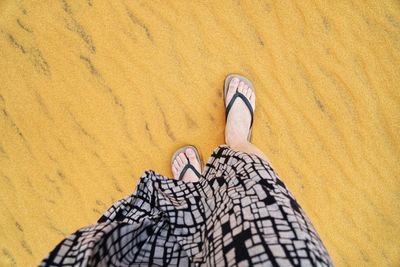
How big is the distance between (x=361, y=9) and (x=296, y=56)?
13.2 inches

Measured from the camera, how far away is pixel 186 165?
1380 mm

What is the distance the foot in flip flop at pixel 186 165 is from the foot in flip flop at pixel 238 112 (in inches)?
6.7

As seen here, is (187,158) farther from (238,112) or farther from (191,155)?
(238,112)


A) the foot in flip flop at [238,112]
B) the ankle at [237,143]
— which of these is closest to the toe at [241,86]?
the foot in flip flop at [238,112]

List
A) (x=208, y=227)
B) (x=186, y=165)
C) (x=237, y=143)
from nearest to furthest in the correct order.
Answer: (x=208, y=227), (x=237, y=143), (x=186, y=165)

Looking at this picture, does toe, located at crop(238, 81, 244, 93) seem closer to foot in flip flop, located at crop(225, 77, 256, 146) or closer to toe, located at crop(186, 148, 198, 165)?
foot in flip flop, located at crop(225, 77, 256, 146)

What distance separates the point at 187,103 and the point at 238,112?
0.23 meters

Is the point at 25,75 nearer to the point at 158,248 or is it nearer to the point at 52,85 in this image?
the point at 52,85

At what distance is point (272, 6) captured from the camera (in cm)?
136

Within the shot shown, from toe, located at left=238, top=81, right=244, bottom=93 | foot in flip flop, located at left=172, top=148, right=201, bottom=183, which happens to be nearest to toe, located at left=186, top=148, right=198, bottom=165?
foot in flip flop, located at left=172, top=148, right=201, bottom=183

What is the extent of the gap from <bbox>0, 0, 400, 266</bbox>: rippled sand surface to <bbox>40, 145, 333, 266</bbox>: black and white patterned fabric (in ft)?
1.62

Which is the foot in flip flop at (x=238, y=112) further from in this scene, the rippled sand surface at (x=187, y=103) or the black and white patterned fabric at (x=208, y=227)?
the black and white patterned fabric at (x=208, y=227)

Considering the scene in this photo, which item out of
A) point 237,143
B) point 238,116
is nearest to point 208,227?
point 237,143

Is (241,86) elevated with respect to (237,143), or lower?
elevated
